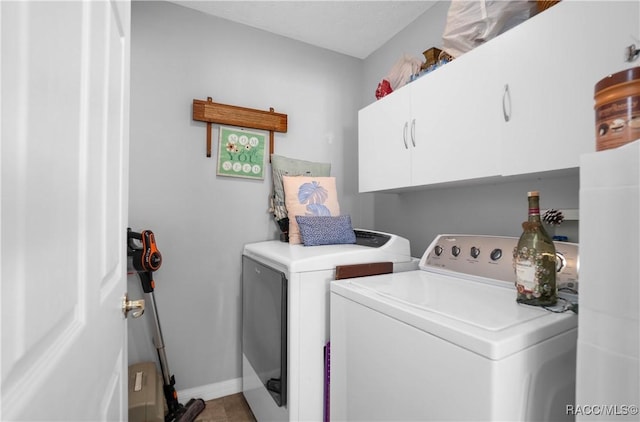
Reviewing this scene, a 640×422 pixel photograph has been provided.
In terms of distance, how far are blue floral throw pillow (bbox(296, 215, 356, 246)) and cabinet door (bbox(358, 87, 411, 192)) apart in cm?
33

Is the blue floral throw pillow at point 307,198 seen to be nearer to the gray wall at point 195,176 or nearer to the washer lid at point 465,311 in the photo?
the gray wall at point 195,176

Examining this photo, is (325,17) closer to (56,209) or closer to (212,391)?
(56,209)

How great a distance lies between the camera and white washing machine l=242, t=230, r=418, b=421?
1367mm

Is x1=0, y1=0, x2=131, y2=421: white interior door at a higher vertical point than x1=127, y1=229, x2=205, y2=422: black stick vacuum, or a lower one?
higher

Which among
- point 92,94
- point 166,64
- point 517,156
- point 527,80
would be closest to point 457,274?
point 517,156

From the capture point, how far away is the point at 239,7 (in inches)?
79.6

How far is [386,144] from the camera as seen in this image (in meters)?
1.85

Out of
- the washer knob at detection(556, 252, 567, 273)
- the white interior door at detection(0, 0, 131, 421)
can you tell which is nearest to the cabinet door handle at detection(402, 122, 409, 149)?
the washer knob at detection(556, 252, 567, 273)

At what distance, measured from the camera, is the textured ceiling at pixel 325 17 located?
78.2 inches

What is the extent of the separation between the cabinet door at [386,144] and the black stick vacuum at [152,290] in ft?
4.44

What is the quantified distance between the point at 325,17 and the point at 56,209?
2246 mm

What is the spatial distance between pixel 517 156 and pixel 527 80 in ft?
0.94

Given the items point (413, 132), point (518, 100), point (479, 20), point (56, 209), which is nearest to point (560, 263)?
point (518, 100)

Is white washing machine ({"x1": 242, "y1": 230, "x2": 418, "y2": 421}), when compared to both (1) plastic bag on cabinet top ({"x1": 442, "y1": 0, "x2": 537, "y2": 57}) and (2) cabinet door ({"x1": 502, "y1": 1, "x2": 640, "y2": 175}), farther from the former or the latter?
(1) plastic bag on cabinet top ({"x1": 442, "y1": 0, "x2": 537, "y2": 57})
